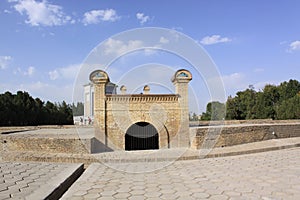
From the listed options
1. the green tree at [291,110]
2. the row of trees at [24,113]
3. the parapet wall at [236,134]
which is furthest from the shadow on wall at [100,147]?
the green tree at [291,110]

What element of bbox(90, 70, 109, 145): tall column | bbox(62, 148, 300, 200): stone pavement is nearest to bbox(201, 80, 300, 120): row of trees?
bbox(90, 70, 109, 145): tall column

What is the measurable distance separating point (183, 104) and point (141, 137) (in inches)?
108

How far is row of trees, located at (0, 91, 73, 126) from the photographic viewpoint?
22.3 meters

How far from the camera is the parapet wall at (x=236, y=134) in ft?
33.0

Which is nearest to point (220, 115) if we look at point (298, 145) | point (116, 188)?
point (298, 145)

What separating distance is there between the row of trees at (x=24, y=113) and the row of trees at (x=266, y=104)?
14690mm

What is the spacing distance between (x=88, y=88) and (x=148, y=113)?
306cm

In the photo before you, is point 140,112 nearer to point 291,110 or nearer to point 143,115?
point 143,115

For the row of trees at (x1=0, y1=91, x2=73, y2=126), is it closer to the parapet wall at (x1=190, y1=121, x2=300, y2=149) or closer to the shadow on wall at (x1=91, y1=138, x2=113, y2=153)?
the shadow on wall at (x1=91, y1=138, x2=113, y2=153)

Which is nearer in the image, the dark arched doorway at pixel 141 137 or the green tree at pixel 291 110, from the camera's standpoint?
the dark arched doorway at pixel 141 137

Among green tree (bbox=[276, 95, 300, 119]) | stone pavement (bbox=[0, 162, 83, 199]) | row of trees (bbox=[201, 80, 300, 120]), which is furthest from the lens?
row of trees (bbox=[201, 80, 300, 120])

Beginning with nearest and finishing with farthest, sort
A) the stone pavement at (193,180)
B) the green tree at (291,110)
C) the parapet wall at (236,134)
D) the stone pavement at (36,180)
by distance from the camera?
the stone pavement at (36,180) → the stone pavement at (193,180) → the parapet wall at (236,134) → the green tree at (291,110)

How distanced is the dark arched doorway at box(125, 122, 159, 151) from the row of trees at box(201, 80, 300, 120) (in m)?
13.7

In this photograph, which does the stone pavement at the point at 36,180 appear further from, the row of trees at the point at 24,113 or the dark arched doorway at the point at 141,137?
the row of trees at the point at 24,113
